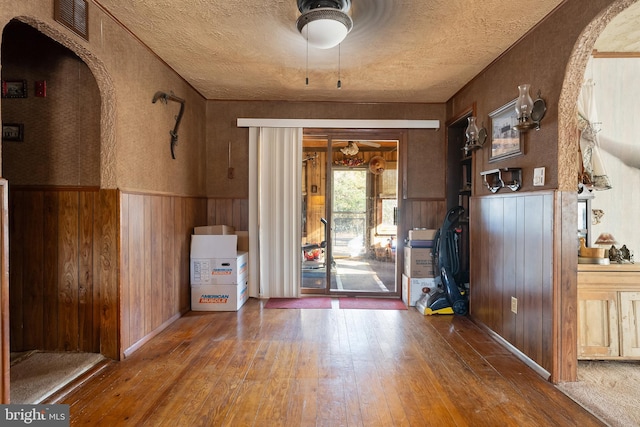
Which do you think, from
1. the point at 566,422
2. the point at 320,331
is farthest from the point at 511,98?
the point at 320,331

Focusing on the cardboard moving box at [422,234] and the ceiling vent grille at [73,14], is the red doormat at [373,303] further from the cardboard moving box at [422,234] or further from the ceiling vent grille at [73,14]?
the ceiling vent grille at [73,14]

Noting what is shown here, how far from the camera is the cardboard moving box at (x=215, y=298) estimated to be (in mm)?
3859

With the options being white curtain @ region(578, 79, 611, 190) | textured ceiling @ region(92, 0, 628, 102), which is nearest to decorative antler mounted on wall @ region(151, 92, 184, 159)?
textured ceiling @ region(92, 0, 628, 102)

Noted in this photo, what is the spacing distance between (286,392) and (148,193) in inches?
76.8

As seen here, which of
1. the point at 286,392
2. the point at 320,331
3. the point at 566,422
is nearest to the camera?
the point at 566,422

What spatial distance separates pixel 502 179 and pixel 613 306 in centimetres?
118

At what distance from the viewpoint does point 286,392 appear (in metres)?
2.18

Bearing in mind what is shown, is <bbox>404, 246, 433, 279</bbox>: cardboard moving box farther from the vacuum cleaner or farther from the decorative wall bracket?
the decorative wall bracket

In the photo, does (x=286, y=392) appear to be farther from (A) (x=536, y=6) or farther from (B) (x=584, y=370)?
(A) (x=536, y=6)

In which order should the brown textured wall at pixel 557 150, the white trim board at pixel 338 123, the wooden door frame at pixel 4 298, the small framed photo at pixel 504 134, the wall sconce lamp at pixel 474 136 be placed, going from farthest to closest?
the white trim board at pixel 338 123 < the wall sconce lamp at pixel 474 136 < the small framed photo at pixel 504 134 < the brown textured wall at pixel 557 150 < the wooden door frame at pixel 4 298

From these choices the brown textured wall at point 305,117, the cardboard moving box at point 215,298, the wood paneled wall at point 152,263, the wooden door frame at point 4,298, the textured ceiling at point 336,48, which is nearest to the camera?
the wooden door frame at point 4,298

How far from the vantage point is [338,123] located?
4367 millimetres

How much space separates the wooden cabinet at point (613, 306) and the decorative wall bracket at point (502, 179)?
2.38 feet

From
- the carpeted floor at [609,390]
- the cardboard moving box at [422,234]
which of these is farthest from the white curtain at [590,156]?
the cardboard moving box at [422,234]
